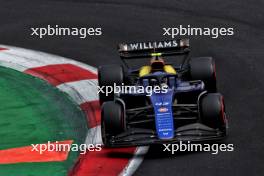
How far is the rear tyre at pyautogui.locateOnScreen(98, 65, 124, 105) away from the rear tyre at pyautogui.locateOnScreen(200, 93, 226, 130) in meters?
1.58

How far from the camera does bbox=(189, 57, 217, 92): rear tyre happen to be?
33.8 feet

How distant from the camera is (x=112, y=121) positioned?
9.12m

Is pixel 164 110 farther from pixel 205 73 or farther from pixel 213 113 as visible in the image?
pixel 205 73

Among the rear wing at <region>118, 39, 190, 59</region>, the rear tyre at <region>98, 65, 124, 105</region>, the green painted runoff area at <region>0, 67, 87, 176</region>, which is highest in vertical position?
the rear wing at <region>118, 39, 190, 59</region>

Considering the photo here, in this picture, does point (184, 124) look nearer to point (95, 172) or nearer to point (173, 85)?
point (173, 85)

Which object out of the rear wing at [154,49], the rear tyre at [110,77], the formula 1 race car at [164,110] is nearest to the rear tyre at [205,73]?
the formula 1 race car at [164,110]

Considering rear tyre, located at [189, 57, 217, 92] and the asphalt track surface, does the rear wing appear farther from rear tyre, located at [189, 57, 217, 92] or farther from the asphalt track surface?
the asphalt track surface

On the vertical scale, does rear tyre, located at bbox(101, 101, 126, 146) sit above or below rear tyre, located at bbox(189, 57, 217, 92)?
below

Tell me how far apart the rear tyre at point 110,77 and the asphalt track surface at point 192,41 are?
1.46 m

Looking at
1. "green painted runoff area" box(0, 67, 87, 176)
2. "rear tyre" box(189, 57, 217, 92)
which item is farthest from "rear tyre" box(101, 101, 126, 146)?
"rear tyre" box(189, 57, 217, 92)

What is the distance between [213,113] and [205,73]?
1.32m

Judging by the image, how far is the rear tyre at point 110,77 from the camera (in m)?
10.4

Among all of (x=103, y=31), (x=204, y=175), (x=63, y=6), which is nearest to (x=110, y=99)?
(x=204, y=175)

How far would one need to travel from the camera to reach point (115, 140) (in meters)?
9.11
